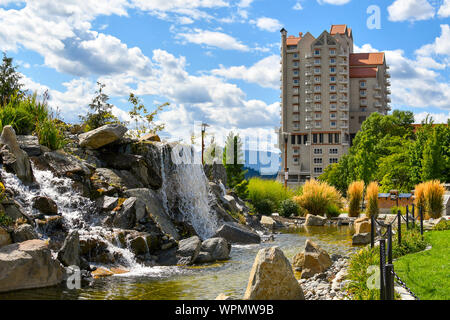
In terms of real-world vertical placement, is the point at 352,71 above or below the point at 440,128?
above

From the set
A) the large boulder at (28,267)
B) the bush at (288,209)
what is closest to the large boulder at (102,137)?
the large boulder at (28,267)

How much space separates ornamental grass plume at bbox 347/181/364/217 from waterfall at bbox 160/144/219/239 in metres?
10.3

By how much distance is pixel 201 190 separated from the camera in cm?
1758

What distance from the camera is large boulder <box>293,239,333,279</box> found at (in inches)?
383

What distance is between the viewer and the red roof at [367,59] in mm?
81375

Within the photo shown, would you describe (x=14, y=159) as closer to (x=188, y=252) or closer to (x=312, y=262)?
(x=188, y=252)

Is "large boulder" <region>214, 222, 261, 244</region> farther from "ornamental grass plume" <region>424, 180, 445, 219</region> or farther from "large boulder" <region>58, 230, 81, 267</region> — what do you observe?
"ornamental grass plume" <region>424, 180, 445, 219</region>

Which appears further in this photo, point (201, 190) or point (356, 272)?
point (201, 190)

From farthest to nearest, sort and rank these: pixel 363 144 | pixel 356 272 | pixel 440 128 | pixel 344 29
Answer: pixel 344 29 → pixel 363 144 → pixel 440 128 → pixel 356 272

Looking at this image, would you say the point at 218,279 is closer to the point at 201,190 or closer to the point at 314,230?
the point at 201,190

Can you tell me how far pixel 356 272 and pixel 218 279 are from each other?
3.14 m

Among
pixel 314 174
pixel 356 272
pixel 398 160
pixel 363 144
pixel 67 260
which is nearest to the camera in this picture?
pixel 356 272

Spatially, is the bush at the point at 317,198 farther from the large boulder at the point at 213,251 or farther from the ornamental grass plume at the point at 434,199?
the large boulder at the point at 213,251
